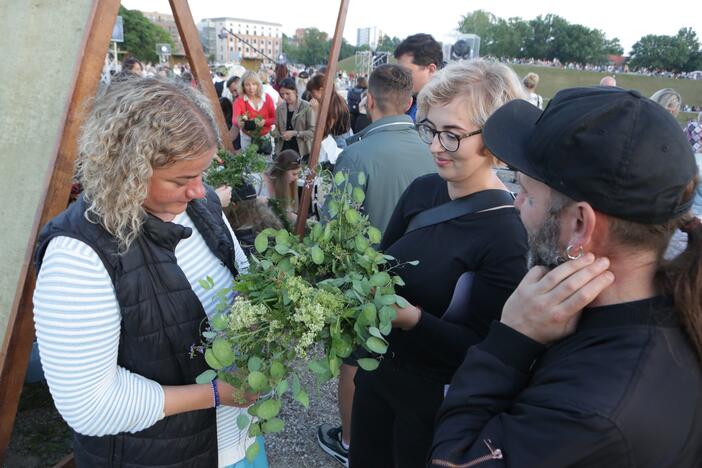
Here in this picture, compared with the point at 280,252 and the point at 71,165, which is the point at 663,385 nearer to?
the point at 280,252

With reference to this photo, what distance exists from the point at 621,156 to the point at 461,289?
0.80 m

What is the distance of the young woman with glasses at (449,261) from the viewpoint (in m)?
1.55

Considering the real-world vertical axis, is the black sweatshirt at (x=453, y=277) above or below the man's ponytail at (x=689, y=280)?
below

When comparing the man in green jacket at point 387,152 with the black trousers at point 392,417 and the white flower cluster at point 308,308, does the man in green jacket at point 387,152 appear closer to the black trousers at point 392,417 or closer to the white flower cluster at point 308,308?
the black trousers at point 392,417

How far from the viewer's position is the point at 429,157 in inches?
122

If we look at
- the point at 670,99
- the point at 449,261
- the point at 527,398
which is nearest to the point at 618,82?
the point at 670,99

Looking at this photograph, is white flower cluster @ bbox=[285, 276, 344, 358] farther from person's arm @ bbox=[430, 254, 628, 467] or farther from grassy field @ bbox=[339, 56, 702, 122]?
grassy field @ bbox=[339, 56, 702, 122]

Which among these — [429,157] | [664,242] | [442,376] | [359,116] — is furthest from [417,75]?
[359,116]

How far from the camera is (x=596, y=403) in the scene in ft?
2.67

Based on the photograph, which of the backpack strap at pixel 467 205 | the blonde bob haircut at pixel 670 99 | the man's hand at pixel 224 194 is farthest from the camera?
the blonde bob haircut at pixel 670 99

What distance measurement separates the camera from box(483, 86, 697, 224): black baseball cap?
869mm

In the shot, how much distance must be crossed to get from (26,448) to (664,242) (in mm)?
3416

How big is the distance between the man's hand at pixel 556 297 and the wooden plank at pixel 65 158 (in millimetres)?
1651

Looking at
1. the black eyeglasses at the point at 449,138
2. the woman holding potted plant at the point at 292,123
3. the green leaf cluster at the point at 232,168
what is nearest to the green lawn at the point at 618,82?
the woman holding potted plant at the point at 292,123
